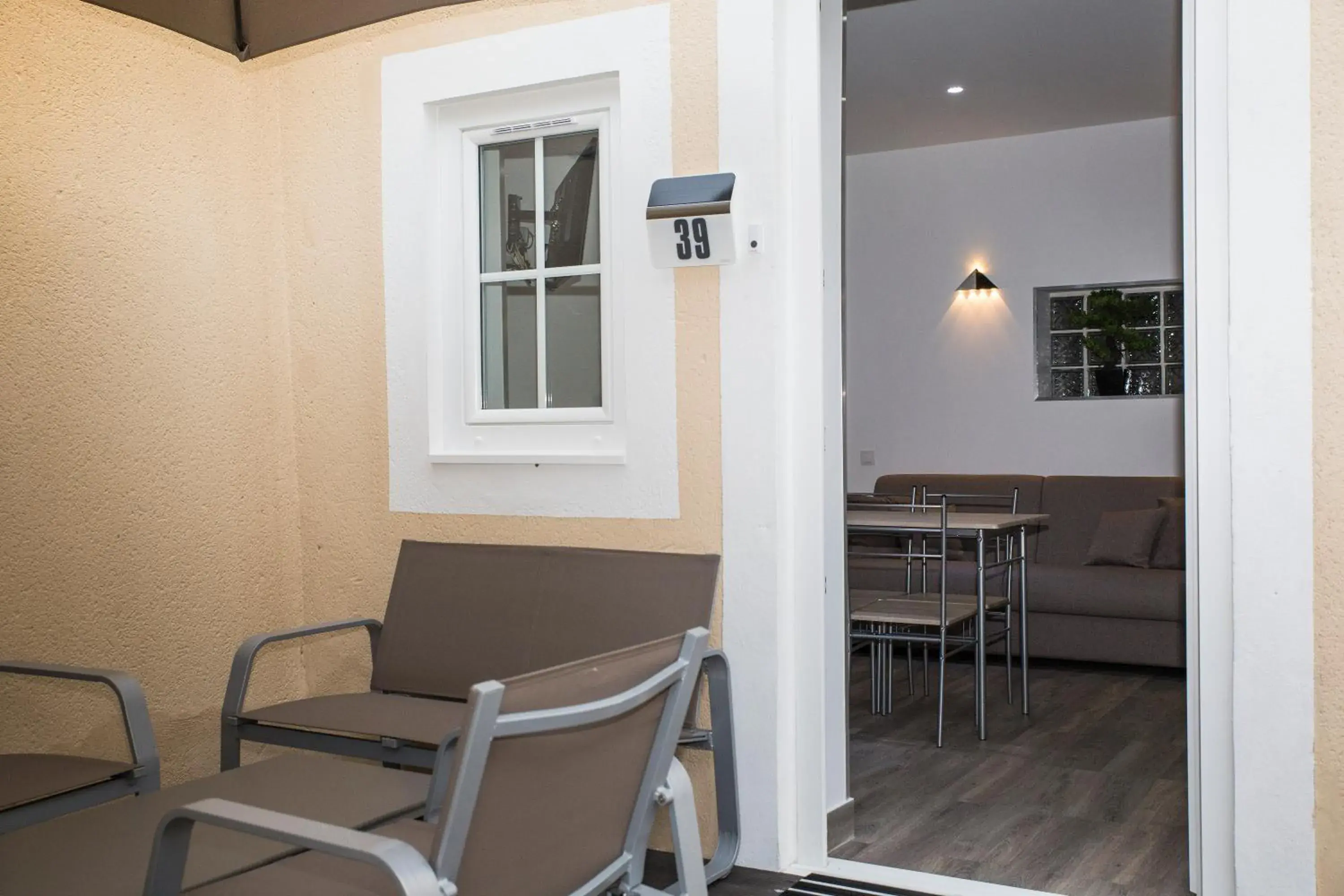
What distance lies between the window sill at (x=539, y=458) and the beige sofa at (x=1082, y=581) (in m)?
2.56

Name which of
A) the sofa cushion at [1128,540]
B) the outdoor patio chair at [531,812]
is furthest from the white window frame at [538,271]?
the sofa cushion at [1128,540]

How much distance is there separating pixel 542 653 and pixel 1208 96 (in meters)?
2.15

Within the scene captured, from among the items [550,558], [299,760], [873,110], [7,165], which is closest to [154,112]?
[7,165]

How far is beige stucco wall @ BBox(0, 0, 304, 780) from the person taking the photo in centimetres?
334

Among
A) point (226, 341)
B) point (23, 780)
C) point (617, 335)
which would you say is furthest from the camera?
point (226, 341)

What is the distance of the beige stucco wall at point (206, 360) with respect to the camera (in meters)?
3.33

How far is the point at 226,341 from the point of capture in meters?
3.91

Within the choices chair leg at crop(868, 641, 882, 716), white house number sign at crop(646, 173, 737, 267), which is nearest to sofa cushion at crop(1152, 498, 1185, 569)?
chair leg at crop(868, 641, 882, 716)

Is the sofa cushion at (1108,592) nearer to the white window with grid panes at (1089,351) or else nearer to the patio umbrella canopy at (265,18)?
the white window with grid panes at (1089,351)

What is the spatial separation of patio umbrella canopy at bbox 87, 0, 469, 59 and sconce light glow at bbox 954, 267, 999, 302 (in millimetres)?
5057

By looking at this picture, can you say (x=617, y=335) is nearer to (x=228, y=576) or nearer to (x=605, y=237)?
(x=605, y=237)

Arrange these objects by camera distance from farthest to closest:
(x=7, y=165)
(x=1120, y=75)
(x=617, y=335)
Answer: (x=1120, y=75), (x=617, y=335), (x=7, y=165)

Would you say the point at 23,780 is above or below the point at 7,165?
below

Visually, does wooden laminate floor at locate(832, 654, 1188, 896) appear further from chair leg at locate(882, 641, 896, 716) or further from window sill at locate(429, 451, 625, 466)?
window sill at locate(429, 451, 625, 466)
